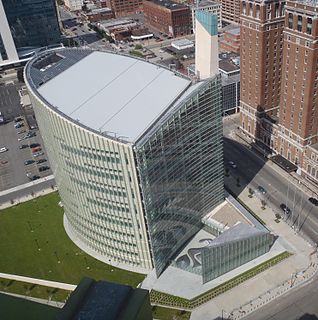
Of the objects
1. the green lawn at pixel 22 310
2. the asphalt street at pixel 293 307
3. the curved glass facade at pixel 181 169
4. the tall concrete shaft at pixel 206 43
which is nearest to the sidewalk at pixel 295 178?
the curved glass facade at pixel 181 169

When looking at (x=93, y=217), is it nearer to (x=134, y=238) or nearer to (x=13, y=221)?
(x=134, y=238)

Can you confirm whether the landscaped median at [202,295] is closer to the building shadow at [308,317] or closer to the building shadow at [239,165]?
the building shadow at [308,317]

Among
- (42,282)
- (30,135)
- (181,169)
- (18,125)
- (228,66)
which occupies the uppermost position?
(181,169)

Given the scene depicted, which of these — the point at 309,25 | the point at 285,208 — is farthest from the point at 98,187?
the point at 309,25

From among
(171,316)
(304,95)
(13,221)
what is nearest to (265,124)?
(304,95)

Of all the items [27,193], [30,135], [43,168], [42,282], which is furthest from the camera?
[30,135]

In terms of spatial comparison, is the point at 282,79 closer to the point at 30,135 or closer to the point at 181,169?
the point at 181,169

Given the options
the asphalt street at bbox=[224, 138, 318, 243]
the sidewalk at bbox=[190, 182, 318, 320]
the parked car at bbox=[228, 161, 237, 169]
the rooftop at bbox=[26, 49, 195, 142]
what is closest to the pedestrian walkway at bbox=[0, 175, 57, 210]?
the rooftop at bbox=[26, 49, 195, 142]
